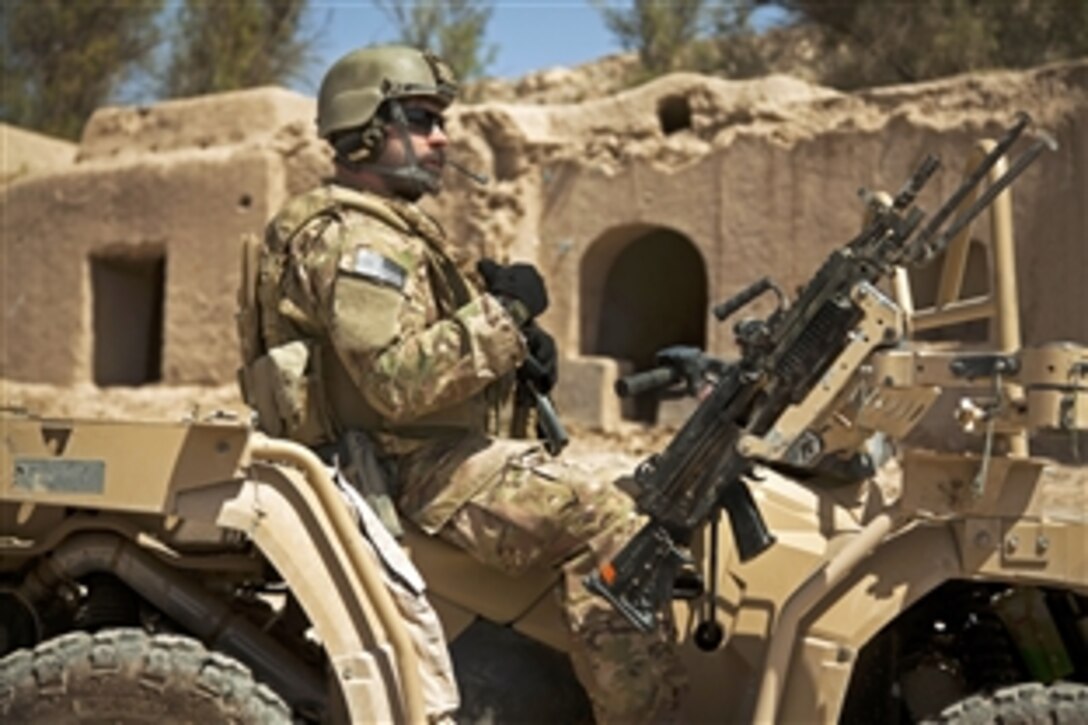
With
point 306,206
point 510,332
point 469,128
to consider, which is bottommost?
point 510,332

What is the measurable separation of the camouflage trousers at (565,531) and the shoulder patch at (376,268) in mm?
366

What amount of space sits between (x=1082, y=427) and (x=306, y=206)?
166 centimetres

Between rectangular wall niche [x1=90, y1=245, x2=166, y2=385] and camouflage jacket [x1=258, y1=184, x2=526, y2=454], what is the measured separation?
38.3 feet

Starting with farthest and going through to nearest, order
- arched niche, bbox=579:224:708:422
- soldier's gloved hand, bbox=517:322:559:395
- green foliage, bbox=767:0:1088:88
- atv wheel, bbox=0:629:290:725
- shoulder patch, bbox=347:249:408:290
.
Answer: green foliage, bbox=767:0:1088:88, arched niche, bbox=579:224:708:422, soldier's gloved hand, bbox=517:322:559:395, shoulder patch, bbox=347:249:408:290, atv wheel, bbox=0:629:290:725

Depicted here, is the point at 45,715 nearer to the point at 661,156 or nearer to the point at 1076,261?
the point at 1076,261

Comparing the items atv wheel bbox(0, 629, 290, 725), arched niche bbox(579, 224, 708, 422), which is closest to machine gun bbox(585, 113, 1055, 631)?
atv wheel bbox(0, 629, 290, 725)

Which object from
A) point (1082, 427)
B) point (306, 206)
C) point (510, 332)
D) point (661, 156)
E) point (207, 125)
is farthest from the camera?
point (207, 125)

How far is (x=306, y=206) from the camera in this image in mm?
3361

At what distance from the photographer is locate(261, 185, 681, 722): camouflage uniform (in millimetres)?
3027

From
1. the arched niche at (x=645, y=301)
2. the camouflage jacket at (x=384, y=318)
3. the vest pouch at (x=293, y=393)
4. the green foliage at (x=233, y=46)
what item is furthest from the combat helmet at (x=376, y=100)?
the green foliage at (x=233, y=46)

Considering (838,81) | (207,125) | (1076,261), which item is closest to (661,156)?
(1076,261)

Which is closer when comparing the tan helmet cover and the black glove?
the black glove

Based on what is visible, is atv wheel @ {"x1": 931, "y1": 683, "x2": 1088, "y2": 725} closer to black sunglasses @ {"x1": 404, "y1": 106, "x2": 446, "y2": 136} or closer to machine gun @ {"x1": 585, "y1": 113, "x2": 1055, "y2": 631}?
machine gun @ {"x1": 585, "y1": 113, "x2": 1055, "y2": 631}

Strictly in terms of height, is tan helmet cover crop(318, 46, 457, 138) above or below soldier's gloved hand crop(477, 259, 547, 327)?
above
